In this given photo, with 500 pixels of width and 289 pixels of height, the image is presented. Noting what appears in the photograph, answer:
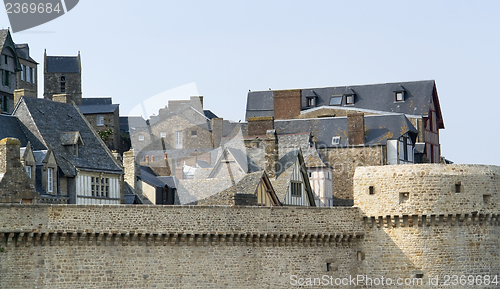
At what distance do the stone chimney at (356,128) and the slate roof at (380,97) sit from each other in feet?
16.5

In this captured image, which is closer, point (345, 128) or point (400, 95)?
point (345, 128)

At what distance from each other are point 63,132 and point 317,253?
11393mm

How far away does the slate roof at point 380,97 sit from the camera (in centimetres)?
4891

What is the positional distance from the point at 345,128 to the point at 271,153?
764cm

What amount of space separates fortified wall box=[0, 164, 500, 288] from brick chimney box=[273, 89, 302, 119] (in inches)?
838

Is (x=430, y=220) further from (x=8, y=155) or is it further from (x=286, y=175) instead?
(x=8, y=155)

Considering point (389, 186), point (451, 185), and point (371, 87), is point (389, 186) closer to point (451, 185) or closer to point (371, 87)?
point (451, 185)

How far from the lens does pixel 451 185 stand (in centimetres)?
2770

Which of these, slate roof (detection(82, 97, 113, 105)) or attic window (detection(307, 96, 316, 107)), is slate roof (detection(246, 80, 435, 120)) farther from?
slate roof (detection(82, 97, 113, 105))

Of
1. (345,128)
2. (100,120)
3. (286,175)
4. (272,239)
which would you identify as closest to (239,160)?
(286,175)

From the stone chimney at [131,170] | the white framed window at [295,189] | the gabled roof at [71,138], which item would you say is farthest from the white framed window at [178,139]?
the gabled roof at [71,138]

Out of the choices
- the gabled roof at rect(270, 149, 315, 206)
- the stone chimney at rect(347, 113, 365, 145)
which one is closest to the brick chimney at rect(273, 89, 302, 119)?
the stone chimney at rect(347, 113, 365, 145)

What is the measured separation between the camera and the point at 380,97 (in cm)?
4969

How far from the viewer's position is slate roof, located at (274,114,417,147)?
4456 cm
